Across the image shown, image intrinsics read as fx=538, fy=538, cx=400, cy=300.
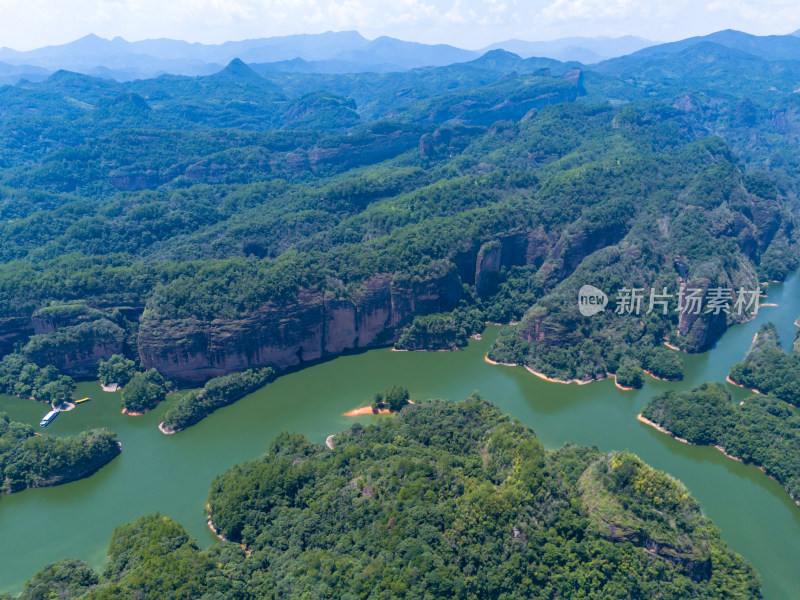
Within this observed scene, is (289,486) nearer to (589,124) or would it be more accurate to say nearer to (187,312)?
(187,312)

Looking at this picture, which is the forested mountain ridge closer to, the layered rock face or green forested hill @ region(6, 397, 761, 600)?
the layered rock face

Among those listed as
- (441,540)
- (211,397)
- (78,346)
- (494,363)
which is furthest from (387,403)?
(78,346)

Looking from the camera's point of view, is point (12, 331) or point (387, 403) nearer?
point (387, 403)

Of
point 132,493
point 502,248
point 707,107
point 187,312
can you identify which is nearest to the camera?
point 132,493

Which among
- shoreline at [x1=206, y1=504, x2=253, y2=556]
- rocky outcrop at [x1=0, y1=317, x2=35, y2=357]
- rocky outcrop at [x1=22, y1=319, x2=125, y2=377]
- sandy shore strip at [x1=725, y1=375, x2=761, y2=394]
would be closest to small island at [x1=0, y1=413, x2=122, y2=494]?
rocky outcrop at [x1=22, y1=319, x2=125, y2=377]

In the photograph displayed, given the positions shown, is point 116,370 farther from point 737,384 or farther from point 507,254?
point 737,384

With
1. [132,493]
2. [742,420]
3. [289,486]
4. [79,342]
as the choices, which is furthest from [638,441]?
[79,342]
